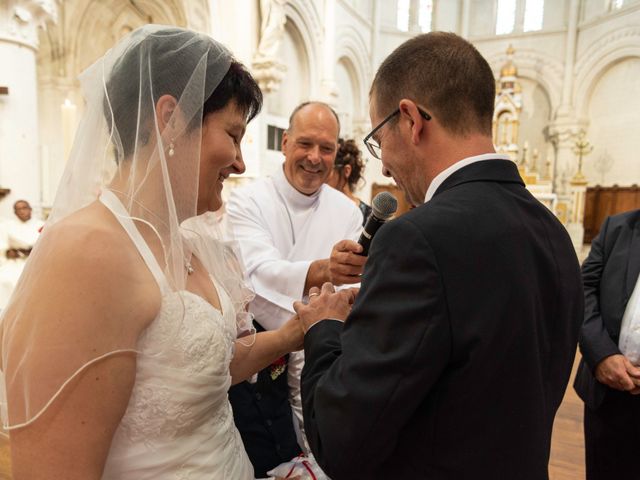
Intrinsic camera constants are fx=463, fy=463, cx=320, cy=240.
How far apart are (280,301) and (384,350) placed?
1.12 metres

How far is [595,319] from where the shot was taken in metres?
2.28

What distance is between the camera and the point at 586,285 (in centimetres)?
240

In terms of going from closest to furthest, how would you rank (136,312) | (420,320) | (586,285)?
(420,320)
(136,312)
(586,285)

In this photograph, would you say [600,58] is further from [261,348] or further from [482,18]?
[261,348]

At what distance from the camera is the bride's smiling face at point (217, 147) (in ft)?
4.05

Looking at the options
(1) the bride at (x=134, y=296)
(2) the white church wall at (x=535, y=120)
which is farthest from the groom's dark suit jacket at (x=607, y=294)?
(2) the white church wall at (x=535, y=120)

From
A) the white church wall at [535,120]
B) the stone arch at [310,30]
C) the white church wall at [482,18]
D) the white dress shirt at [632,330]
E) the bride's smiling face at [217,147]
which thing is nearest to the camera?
the bride's smiling face at [217,147]

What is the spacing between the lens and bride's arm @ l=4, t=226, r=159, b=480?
93cm

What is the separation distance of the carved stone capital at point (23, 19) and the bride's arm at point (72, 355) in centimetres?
496

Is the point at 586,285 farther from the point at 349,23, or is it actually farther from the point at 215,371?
the point at 349,23

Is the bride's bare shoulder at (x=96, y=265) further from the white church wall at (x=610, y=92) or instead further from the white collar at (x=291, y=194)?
Answer: the white church wall at (x=610, y=92)

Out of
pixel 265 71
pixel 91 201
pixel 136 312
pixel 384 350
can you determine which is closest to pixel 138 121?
pixel 91 201

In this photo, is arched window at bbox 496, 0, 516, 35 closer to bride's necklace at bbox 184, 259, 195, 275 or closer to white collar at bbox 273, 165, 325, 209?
white collar at bbox 273, 165, 325, 209

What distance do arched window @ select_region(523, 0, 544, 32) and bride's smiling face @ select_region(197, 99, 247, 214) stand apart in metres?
18.2
